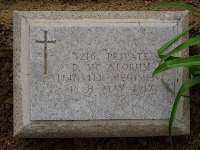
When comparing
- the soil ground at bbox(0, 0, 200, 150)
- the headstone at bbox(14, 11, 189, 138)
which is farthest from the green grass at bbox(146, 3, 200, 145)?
the soil ground at bbox(0, 0, 200, 150)

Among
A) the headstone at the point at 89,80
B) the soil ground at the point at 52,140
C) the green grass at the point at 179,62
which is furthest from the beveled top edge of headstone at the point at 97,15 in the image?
the soil ground at the point at 52,140

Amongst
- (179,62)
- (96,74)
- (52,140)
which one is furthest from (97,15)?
(52,140)

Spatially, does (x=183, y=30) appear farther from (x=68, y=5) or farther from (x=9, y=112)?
(x=9, y=112)

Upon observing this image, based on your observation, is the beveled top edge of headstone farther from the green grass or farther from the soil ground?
the soil ground

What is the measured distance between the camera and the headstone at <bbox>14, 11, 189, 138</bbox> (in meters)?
2.67

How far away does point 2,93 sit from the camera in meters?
2.93

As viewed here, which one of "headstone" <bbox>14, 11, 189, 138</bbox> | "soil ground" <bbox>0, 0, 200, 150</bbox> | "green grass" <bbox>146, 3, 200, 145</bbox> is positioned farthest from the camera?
"soil ground" <bbox>0, 0, 200, 150</bbox>

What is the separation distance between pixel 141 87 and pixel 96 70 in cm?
29

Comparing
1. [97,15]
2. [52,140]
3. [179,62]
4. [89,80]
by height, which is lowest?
[52,140]

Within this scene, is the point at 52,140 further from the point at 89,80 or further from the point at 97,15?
the point at 97,15

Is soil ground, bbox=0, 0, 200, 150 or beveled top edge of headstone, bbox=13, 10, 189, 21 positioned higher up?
beveled top edge of headstone, bbox=13, 10, 189, 21

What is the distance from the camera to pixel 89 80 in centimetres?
268

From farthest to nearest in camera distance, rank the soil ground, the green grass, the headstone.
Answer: the soil ground → the headstone → the green grass

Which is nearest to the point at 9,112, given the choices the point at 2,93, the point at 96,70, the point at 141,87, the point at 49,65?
the point at 2,93
